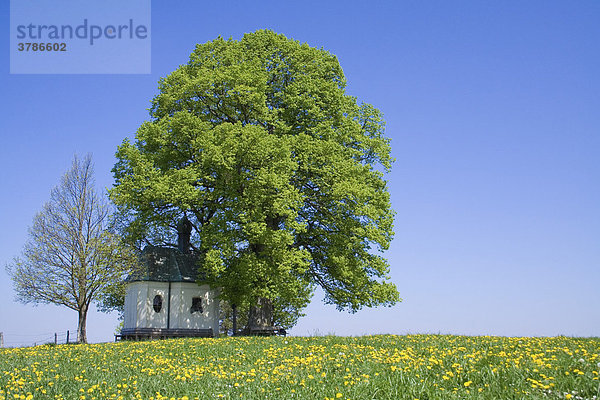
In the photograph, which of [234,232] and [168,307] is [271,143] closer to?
[234,232]

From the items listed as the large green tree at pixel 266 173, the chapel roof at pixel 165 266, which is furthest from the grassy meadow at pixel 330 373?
the chapel roof at pixel 165 266

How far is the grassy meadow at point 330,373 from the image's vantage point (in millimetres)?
8945

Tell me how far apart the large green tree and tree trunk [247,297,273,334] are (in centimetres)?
16

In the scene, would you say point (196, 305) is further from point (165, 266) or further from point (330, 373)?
point (330, 373)

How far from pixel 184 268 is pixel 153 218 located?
452 cm

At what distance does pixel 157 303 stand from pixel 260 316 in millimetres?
6716

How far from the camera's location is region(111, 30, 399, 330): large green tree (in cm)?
2559

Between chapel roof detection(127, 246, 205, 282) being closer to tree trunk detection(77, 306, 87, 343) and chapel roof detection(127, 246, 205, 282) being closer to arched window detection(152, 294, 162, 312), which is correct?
arched window detection(152, 294, 162, 312)

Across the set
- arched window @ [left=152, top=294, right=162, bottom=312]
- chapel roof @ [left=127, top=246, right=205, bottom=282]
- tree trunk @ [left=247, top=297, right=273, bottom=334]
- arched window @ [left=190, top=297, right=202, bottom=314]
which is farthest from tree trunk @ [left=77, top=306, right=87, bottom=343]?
tree trunk @ [left=247, top=297, right=273, bottom=334]

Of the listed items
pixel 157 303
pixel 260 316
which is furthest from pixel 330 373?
pixel 157 303

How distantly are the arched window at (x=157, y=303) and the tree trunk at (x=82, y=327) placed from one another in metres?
4.12

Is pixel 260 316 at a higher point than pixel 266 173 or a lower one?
lower

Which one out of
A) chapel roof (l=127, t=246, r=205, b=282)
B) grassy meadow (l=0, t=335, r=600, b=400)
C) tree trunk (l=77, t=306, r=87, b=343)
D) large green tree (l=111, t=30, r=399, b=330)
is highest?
large green tree (l=111, t=30, r=399, b=330)

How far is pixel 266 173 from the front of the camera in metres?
25.1
